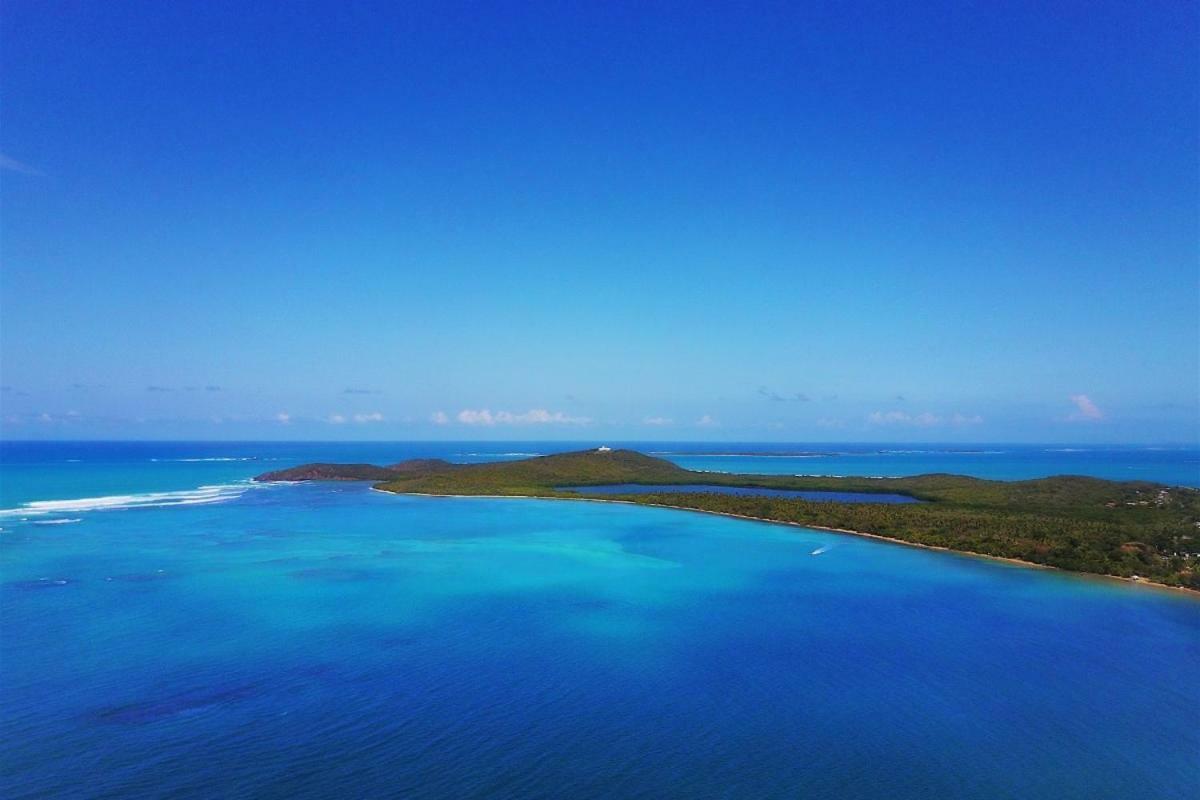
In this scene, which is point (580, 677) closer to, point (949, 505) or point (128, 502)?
point (949, 505)

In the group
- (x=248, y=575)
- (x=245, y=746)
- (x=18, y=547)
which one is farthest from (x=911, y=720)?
(x=18, y=547)

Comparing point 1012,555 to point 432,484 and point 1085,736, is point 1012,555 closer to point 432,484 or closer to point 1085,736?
point 1085,736

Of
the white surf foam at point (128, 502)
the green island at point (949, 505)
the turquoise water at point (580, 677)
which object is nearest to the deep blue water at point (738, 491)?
the green island at point (949, 505)

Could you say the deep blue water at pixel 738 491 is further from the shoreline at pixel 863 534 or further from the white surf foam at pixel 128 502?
the white surf foam at pixel 128 502

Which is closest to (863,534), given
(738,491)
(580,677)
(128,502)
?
(738,491)

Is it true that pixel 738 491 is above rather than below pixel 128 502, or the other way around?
below
